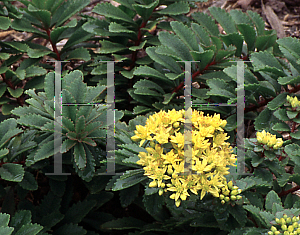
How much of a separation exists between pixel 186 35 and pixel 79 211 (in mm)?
1184

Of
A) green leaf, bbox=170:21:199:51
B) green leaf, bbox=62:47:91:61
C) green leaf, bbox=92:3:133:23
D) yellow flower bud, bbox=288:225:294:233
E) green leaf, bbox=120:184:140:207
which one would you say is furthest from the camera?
green leaf, bbox=62:47:91:61

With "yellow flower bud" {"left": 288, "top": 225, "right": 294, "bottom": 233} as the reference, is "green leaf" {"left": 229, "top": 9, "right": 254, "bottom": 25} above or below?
above

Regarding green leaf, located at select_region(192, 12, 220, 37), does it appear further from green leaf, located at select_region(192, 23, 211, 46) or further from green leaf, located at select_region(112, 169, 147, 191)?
green leaf, located at select_region(112, 169, 147, 191)

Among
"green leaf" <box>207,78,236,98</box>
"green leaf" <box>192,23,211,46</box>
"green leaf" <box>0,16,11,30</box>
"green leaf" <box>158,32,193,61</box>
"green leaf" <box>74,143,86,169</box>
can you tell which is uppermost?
"green leaf" <box>0,16,11,30</box>

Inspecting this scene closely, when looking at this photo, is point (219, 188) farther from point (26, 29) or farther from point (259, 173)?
point (26, 29)

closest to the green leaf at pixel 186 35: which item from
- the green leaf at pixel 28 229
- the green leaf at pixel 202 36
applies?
the green leaf at pixel 202 36

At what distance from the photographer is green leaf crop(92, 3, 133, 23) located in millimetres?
2003

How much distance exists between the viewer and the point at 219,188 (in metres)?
1.27

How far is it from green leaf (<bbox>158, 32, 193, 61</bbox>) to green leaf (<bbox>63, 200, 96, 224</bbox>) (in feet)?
3.24

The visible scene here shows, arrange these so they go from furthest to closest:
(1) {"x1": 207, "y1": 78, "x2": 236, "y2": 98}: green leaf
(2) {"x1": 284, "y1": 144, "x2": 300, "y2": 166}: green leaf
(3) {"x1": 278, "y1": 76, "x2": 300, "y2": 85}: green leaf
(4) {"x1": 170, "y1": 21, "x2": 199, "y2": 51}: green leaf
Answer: (4) {"x1": 170, "y1": 21, "x2": 199, "y2": 51}: green leaf, (1) {"x1": 207, "y1": 78, "x2": 236, "y2": 98}: green leaf, (3) {"x1": 278, "y1": 76, "x2": 300, "y2": 85}: green leaf, (2) {"x1": 284, "y1": 144, "x2": 300, "y2": 166}: green leaf

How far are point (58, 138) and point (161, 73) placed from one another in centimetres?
80

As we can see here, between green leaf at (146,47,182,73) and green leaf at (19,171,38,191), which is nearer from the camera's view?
green leaf at (19,171,38,191)

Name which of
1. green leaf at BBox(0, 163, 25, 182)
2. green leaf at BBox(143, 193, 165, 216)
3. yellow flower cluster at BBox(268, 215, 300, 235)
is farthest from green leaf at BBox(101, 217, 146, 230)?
yellow flower cluster at BBox(268, 215, 300, 235)

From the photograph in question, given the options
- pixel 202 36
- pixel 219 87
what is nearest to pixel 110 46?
pixel 202 36
